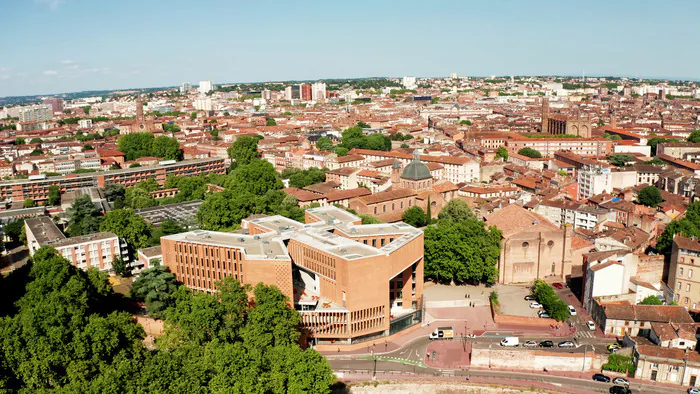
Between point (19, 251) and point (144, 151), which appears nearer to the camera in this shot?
point (19, 251)

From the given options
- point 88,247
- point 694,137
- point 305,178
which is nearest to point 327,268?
point 88,247

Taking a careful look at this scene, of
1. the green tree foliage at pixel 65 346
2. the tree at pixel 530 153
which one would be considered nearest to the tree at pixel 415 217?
the green tree foliage at pixel 65 346

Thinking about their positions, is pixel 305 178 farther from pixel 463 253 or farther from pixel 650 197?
pixel 650 197

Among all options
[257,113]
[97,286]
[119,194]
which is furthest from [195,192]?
[257,113]

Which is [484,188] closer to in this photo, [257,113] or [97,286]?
[97,286]

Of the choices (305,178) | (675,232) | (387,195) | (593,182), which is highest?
(593,182)

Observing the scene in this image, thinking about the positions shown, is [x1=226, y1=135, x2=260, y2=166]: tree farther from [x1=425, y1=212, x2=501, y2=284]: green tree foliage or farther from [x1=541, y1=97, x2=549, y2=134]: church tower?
[x1=541, y1=97, x2=549, y2=134]: church tower
